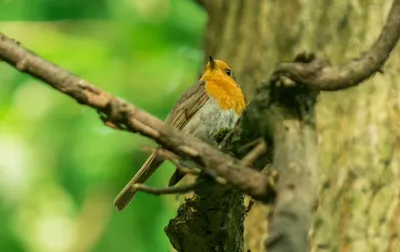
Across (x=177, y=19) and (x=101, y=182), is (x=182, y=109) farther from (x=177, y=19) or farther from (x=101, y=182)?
(x=177, y=19)

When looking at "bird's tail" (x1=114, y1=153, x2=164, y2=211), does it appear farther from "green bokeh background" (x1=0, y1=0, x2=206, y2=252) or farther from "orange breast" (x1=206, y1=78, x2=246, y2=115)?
"green bokeh background" (x1=0, y1=0, x2=206, y2=252)

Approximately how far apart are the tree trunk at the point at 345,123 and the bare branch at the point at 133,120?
137 centimetres

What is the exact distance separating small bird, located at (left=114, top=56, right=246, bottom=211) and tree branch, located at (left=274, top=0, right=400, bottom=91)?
5.24 ft

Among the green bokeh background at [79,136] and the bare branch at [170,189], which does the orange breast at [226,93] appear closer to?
the green bokeh background at [79,136]

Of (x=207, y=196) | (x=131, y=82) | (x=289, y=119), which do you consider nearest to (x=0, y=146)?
(x=131, y=82)

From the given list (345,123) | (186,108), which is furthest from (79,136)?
(345,123)

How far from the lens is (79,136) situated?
4422 millimetres

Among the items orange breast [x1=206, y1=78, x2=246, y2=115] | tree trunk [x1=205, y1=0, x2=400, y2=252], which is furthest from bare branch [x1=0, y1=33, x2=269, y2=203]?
orange breast [x1=206, y1=78, x2=246, y2=115]

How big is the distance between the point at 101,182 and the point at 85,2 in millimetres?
1168

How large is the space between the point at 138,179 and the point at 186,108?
42 cm

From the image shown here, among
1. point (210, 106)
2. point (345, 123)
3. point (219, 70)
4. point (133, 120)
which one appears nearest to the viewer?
point (133, 120)

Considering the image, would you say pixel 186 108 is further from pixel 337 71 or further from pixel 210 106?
pixel 337 71

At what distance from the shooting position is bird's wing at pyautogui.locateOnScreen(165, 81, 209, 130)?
360cm

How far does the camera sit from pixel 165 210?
445 centimetres
